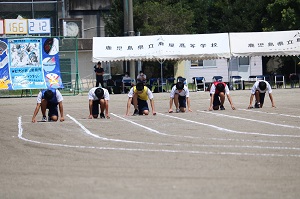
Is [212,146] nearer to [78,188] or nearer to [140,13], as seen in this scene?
[78,188]

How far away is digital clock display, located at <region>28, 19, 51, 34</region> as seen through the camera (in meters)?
40.8

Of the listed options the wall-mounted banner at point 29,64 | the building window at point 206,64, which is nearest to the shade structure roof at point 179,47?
the wall-mounted banner at point 29,64

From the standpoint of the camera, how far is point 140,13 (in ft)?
190

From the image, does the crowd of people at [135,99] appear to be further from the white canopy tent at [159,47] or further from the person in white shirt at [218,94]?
the white canopy tent at [159,47]

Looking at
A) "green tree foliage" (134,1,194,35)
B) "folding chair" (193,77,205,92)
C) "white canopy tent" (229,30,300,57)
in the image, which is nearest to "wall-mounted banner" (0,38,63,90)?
"folding chair" (193,77,205,92)

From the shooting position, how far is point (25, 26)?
40.8m

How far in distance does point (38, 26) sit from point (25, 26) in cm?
67

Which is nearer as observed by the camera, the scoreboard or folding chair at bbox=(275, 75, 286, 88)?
the scoreboard

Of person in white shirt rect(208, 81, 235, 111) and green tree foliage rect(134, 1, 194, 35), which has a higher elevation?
green tree foliage rect(134, 1, 194, 35)

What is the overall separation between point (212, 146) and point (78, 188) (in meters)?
5.16

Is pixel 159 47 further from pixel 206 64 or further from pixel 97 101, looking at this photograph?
pixel 97 101

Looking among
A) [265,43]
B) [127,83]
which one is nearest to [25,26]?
[127,83]

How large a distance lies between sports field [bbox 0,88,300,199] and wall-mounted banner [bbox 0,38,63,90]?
16.5 m

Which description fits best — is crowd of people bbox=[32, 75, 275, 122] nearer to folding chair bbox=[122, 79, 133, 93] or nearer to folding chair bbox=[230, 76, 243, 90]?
folding chair bbox=[122, 79, 133, 93]
